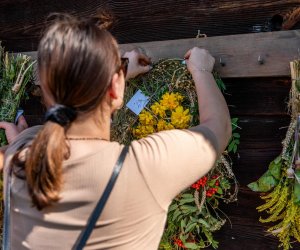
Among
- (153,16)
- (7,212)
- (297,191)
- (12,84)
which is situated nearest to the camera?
(7,212)

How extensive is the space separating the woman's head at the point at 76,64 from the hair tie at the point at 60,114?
0.04 ft

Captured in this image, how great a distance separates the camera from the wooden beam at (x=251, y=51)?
1.59 m

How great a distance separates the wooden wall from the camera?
5.63 feet

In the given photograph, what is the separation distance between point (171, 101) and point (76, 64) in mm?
658

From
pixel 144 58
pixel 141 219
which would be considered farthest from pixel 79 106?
pixel 144 58

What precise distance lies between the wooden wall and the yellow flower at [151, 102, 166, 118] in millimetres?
286

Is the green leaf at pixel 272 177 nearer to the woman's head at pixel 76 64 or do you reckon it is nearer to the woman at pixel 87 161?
the woman at pixel 87 161

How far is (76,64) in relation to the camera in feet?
3.41

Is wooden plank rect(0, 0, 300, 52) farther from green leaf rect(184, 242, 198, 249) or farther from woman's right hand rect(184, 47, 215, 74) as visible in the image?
green leaf rect(184, 242, 198, 249)

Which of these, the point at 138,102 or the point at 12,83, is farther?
the point at 12,83

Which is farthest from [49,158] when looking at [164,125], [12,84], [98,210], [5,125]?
[12,84]

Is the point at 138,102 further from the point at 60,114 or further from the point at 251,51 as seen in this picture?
the point at 60,114

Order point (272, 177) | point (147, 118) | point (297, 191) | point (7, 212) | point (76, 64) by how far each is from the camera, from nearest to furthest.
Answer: point (76, 64)
point (7, 212)
point (297, 191)
point (272, 177)
point (147, 118)

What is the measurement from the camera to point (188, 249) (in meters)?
1.82
